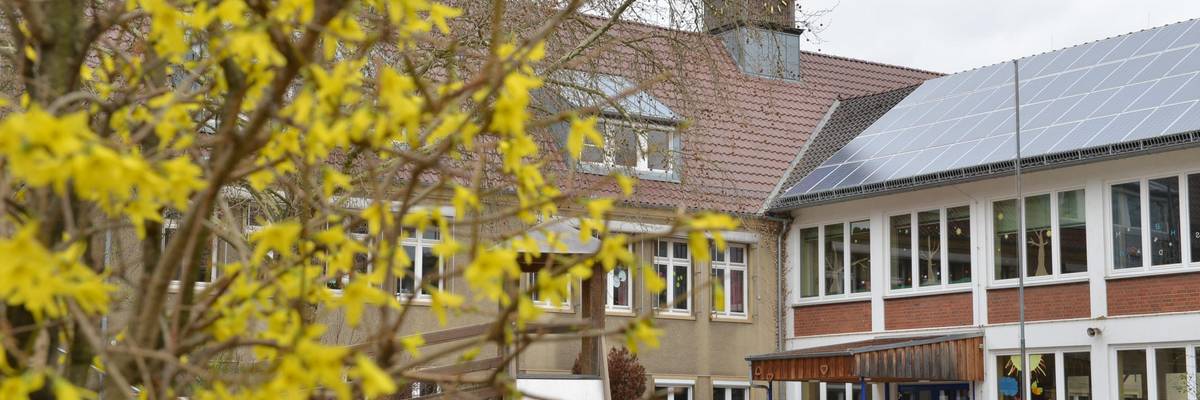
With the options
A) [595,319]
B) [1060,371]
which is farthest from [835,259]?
[595,319]

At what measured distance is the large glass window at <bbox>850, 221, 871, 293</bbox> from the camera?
26.5m

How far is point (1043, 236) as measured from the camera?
2330 centimetres

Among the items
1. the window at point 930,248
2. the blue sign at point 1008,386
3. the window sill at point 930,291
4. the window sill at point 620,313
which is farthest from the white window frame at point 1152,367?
the window sill at point 620,313

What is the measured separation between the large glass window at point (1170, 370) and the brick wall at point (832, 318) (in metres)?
5.59

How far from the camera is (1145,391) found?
2169 centimetres

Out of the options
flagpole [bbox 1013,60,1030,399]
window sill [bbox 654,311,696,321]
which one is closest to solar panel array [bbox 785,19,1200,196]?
flagpole [bbox 1013,60,1030,399]

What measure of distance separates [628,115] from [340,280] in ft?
39.8

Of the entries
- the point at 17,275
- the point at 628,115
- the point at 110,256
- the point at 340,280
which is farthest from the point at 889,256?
the point at 17,275

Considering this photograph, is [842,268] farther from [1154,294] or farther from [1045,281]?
[1154,294]

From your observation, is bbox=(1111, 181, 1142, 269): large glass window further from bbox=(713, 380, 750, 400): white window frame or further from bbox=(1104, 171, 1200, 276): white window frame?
bbox=(713, 380, 750, 400): white window frame

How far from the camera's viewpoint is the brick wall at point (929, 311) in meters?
24.6

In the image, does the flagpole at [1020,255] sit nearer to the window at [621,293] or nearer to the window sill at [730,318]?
the window sill at [730,318]

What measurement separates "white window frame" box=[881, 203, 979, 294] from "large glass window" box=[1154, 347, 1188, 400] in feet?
11.6

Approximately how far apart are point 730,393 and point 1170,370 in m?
8.27
